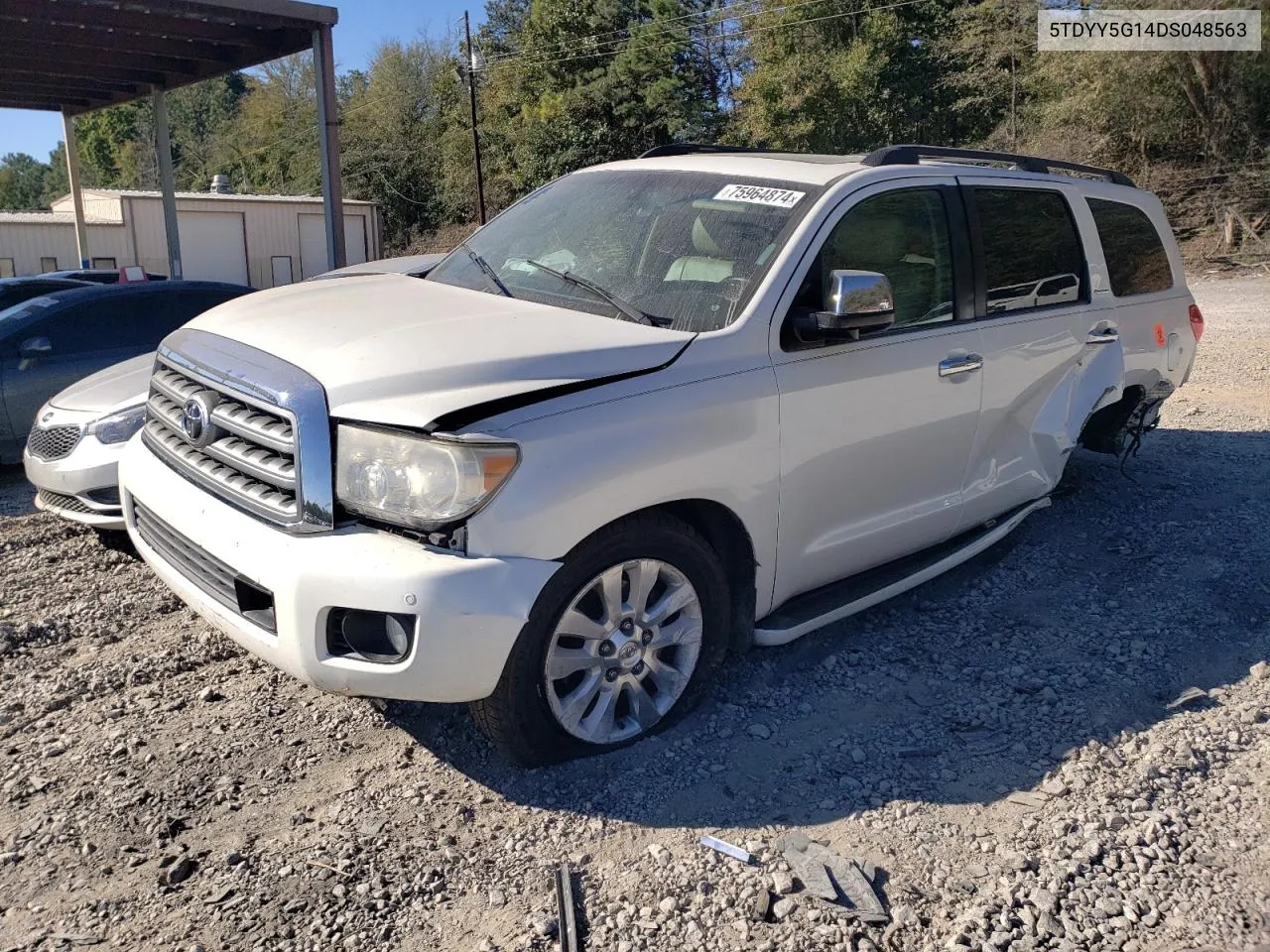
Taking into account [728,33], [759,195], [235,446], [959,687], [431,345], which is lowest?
[959,687]

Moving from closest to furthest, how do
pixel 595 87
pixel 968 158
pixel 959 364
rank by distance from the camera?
pixel 959 364, pixel 968 158, pixel 595 87

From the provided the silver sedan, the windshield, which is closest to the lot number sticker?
the windshield

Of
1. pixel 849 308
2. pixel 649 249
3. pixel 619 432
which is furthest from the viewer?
pixel 649 249

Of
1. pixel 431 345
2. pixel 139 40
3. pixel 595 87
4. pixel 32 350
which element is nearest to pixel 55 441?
pixel 32 350

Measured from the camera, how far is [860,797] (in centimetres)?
323

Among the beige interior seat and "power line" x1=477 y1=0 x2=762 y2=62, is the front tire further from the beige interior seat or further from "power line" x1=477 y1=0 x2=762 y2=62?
"power line" x1=477 y1=0 x2=762 y2=62

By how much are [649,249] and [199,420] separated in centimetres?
170

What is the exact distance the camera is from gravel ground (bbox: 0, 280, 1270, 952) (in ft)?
8.80

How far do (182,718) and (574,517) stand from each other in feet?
5.61

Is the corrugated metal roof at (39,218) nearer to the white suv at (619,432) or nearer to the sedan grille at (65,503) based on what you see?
the sedan grille at (65,503)

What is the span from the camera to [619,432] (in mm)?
3068

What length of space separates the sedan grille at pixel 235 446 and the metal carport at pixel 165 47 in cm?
782

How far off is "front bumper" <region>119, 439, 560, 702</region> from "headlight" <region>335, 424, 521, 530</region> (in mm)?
88

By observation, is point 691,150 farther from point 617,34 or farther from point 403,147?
point 403,147
